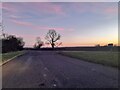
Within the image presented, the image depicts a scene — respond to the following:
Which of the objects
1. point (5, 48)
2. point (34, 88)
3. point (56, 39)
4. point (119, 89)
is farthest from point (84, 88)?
point (56, 39)

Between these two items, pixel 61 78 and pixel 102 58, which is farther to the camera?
pixel 102 58

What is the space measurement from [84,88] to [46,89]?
1.57 m

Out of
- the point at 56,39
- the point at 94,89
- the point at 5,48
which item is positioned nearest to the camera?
the point at 94,89

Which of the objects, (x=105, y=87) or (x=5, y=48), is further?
(x=5, y=48)

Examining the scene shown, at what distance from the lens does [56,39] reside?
143000mm

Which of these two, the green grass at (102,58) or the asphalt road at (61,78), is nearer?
the asphalt road at (61,78)

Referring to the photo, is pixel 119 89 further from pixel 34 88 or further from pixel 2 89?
pixel 2 89

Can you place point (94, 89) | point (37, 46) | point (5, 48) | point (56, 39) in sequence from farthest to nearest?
point (37, 46)
point (56, 39)
point (5, 48)
point (94, 89)

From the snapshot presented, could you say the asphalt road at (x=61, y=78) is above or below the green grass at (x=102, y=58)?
above

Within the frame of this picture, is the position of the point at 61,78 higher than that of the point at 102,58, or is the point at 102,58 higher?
the point at 61,78

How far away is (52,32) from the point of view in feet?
484

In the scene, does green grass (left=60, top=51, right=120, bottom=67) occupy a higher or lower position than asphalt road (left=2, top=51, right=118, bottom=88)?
lower

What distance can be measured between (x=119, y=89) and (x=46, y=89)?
2991 mm

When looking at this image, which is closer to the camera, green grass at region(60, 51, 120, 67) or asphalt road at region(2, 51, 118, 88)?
asphalt road at region(2, 51, 118, 88)
